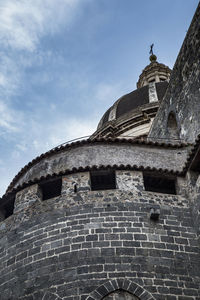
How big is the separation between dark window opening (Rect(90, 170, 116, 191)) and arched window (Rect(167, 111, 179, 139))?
12.6ft

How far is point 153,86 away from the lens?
24.0 m

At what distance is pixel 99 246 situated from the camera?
843 centimetres

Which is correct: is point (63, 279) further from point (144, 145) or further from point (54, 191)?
point (144, 145)

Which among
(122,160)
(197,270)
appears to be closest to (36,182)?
(122,160)

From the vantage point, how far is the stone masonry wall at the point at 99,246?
7848 millimetres

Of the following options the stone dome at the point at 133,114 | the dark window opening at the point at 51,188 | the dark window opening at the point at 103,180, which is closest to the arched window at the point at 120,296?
the dark window opening at the point at 103,180

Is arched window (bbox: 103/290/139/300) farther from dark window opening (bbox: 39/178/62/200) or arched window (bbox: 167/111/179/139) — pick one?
arched window (bbox: 167/111/179/139)

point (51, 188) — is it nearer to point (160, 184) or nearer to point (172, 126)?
point (160, 184)

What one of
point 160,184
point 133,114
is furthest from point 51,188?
point 133,114

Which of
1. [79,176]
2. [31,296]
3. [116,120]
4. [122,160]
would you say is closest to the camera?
[31,296]

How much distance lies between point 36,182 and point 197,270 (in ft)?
15.1

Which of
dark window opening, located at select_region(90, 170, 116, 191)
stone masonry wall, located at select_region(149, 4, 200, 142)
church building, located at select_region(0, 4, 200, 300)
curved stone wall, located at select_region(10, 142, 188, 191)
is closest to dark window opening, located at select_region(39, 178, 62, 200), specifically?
church building, located at select_region(0, 4, 200, 300)

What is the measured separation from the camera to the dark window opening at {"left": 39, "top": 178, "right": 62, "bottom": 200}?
34.5 feet

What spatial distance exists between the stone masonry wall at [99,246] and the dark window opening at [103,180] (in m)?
0.29
